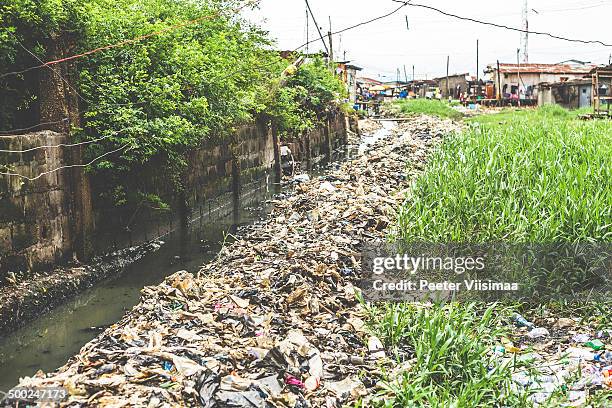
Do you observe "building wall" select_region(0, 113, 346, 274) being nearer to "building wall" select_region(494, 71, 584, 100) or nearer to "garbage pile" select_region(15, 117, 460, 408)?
"garbage pile" select_region(15, 117, 460, 408)

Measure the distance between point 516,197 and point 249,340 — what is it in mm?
4254

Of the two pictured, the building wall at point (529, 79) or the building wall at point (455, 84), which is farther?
the building wall at point (455, 84)

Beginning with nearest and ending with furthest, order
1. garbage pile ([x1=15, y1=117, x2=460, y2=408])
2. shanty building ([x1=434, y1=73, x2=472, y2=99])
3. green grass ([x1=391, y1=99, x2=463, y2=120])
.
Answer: garbage pile ([x1=15, y1=117, x2=460, y2=408]) → green grass ([x1=391, y1=99, x2=463, y2=120]) → shanty building ([x1=434, y1=73, x2=472, y2=99])

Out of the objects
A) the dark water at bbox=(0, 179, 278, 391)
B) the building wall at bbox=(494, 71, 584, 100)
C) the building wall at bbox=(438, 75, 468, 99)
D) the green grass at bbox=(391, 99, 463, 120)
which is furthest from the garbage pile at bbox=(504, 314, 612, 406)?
the building wall at bbox=(438, 75, 468, 99)

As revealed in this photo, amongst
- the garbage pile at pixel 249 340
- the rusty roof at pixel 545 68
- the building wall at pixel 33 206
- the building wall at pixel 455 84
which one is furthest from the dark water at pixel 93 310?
the building wall at pixel 455 84

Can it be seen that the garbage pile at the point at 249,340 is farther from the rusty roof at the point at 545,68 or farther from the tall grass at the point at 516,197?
the rusty roof at the point at 545,68

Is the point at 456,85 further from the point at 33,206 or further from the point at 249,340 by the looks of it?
the point at 249,340

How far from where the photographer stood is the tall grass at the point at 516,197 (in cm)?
616

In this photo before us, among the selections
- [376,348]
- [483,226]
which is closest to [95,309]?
[376,348]

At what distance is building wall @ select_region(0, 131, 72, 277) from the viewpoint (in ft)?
21.2

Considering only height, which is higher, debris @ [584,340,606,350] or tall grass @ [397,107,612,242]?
tall grass @ [397,107,612,242]

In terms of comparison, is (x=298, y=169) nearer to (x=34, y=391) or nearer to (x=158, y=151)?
(x=158, y=151)

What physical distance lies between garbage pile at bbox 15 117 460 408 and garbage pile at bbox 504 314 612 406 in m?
1.09

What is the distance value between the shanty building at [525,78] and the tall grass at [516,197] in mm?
31935
